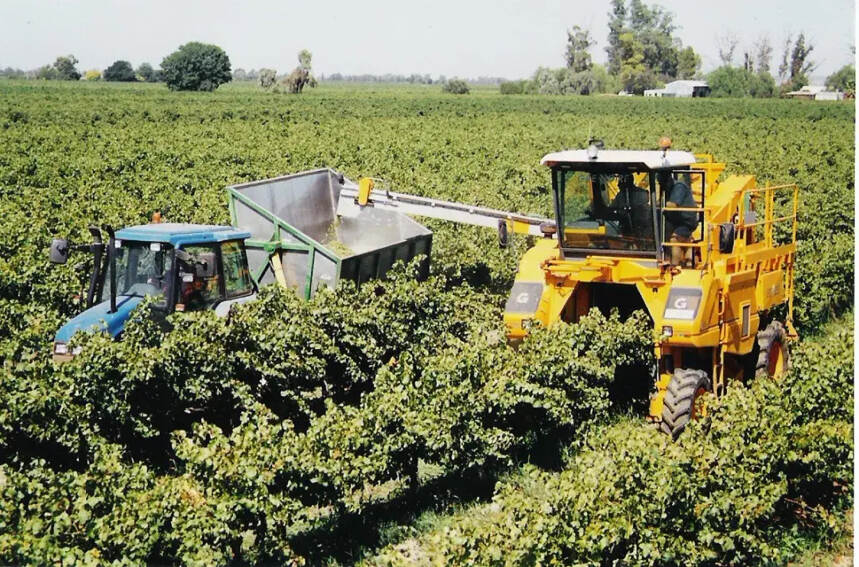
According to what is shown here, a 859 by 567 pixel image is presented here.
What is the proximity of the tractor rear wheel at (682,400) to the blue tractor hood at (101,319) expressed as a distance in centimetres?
513

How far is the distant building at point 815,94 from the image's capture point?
9625 cm

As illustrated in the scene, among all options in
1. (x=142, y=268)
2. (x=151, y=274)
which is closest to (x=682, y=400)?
(x=151, y=274)

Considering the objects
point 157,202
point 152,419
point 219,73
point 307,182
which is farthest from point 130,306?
point 219,73

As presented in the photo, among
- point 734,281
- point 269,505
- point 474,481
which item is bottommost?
point 474,481

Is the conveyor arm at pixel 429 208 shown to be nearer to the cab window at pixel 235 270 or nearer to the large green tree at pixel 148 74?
the cab window at pixel 235 270

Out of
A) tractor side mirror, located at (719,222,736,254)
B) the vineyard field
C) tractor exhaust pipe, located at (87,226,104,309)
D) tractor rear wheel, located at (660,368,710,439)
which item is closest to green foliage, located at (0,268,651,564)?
the vineyard field

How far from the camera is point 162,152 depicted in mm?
33875

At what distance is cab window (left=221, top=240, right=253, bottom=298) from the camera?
1162 cm

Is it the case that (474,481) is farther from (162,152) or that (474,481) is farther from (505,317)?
(162,152)

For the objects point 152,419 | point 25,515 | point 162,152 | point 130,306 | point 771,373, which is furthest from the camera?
point 162,152

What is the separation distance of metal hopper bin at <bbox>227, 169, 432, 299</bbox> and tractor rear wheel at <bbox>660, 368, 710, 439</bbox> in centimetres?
434

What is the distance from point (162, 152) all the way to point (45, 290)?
21.9 m

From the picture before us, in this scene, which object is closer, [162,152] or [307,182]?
[307,182]

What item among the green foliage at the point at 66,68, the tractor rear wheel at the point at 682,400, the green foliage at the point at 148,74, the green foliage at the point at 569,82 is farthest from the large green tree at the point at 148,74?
the tractor rear wheel at the point at 682,400
